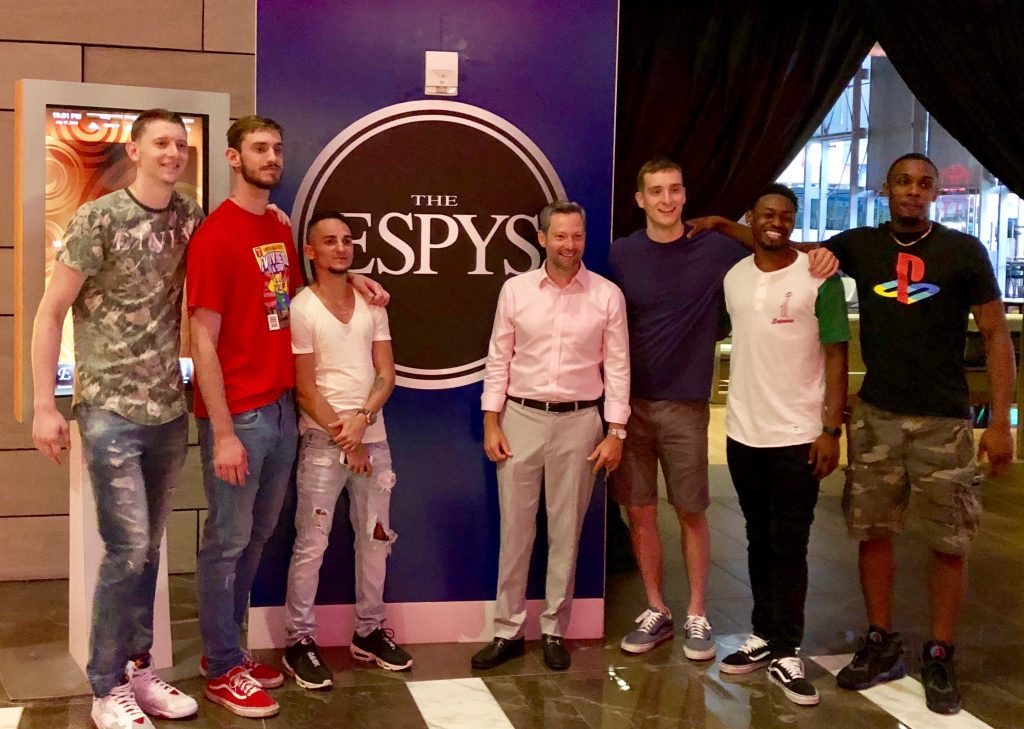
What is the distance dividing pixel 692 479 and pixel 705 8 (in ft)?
7.83

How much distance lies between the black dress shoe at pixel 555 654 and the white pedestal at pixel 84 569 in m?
1.22

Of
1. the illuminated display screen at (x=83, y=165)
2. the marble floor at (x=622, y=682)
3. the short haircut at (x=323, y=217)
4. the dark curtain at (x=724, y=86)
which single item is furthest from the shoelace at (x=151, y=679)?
the dark curtain at (x=724, y=86)

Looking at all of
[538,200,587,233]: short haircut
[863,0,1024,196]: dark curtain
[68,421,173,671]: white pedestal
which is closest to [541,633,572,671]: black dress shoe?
[68,421,173,671]: white pedestal

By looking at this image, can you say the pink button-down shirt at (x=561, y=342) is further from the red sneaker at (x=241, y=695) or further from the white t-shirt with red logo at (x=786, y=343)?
the red sneaker at (x=241, y=695)

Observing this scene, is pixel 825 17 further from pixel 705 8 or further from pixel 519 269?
pixel 519 269

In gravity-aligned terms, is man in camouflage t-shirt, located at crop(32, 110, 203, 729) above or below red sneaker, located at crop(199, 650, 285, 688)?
above

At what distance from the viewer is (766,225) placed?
11.5ft

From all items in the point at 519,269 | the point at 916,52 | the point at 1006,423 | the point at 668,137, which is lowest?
the point at 1006,423

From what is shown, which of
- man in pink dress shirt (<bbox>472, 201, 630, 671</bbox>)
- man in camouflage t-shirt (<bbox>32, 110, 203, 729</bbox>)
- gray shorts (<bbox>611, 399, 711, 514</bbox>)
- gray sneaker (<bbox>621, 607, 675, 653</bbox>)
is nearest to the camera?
man in camouflage t-shirt (<bbox>32, 110, 203, 729</bbox>)

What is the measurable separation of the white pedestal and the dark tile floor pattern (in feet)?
0.44

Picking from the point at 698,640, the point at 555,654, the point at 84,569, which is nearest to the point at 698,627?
the point at 698,640

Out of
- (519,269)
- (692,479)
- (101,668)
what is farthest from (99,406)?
(692,479)

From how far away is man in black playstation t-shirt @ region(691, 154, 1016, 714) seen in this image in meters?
3.38

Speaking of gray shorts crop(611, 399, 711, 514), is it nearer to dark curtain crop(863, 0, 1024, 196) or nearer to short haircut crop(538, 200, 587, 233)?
short haircut crop(538, 200, 587, 233)
